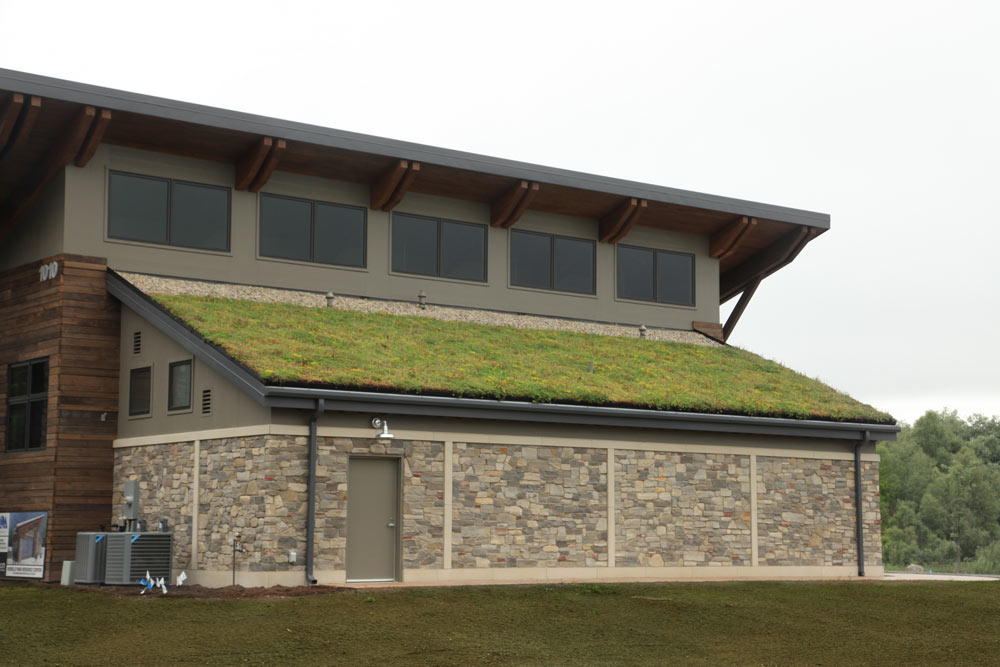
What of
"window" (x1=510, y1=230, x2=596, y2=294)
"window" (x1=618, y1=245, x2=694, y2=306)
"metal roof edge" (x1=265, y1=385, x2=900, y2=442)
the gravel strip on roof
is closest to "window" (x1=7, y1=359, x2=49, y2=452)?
the gravel strip on roof

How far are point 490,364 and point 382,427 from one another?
3410mm

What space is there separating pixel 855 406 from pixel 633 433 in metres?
5.97

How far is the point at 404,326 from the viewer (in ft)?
76.4

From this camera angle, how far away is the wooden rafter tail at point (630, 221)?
2747 cm

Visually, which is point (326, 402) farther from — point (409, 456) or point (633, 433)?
point (633, 433)

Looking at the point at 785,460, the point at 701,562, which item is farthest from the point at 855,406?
the point at 701,562

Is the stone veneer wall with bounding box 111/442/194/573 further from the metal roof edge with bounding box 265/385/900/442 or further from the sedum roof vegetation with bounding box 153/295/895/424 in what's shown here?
the metal roof edge with bounding box 265/385/900/442

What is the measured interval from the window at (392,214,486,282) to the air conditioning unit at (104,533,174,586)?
A: 8723mm

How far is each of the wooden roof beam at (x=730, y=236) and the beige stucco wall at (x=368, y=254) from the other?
24 cm

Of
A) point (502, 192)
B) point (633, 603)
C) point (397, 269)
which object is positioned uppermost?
point (502, 192)

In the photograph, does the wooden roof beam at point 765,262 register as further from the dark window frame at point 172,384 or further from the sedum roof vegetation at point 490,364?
the dark window frame at point 172,384

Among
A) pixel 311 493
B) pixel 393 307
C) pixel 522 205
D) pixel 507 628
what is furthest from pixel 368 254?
pixel 507 628

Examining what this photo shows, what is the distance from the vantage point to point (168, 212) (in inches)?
899

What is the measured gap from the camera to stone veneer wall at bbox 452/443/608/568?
63.6 ft
